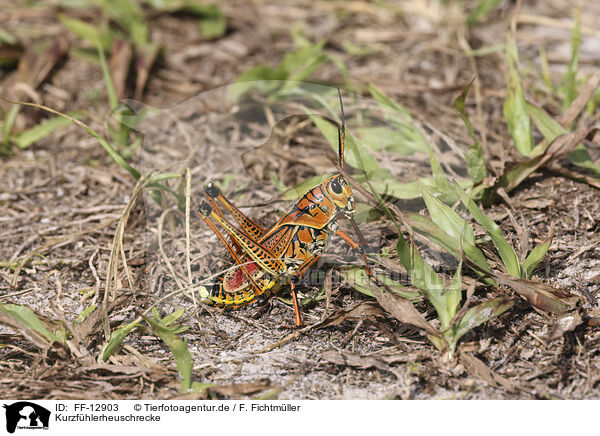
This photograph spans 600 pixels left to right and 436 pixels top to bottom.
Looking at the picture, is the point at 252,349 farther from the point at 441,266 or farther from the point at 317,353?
the point at 441,266

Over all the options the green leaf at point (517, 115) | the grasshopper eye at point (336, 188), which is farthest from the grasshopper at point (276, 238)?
the green leaf at point (517, 115)

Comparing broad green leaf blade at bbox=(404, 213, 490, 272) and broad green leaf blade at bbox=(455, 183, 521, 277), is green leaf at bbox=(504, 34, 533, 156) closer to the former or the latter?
broad green leaf blade at bbox=(455, 183, 521, 277)

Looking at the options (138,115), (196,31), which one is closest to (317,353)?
(138,115)

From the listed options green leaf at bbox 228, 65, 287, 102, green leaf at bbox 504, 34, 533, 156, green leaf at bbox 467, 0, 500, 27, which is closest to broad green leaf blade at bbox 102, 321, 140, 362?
green leaf at bbox 228, 65, 287, 102

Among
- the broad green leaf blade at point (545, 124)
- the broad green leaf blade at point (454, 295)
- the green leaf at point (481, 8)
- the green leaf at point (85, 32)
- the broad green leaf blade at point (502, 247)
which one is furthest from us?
the green leaf at point (85, 32)

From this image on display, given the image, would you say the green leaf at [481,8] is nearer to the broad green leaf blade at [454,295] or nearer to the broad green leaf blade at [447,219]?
the broad green leaf blade at [447,219]

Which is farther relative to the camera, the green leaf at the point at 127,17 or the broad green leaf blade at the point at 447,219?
the green leaf at the point at 127,17

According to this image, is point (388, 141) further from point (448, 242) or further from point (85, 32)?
point (85, 32)

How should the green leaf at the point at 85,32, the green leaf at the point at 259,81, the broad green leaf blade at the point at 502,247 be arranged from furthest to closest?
the green leaf at the point at 85,32 < the green leaf at the point at 259,81 < the broad green leaf blade at the point at 502,247
